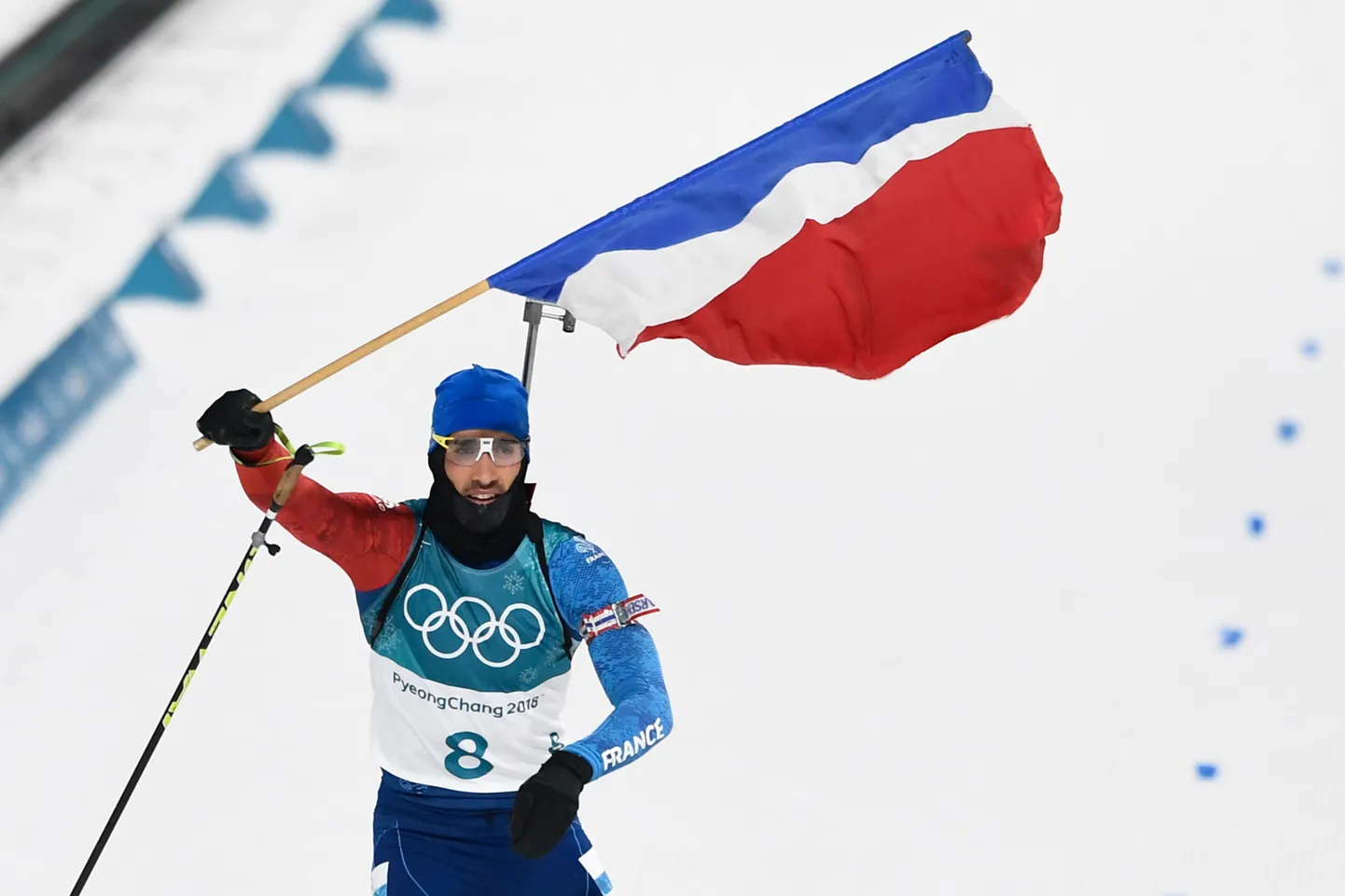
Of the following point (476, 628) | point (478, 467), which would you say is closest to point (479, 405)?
point (478, 467)

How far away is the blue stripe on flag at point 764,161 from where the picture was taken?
4176 mm

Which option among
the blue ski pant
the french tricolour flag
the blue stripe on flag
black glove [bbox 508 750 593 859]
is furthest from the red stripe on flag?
black glove [bbox 508 750 593 859]

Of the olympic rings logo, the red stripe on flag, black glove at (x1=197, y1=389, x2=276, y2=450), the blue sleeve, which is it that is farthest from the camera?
the red stripe on flag

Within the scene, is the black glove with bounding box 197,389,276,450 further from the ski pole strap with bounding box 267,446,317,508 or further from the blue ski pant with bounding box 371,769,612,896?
the blue ski pant with bounding box 371,769,612,896

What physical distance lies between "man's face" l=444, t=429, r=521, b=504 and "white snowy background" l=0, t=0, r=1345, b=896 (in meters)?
1.77

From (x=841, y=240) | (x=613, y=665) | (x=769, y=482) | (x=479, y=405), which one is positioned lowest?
(x=613, y=665)

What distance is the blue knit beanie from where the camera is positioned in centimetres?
388

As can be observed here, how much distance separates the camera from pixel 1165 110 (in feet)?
27.6

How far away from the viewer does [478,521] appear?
3.92 m

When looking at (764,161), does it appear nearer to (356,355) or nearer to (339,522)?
(356,355)

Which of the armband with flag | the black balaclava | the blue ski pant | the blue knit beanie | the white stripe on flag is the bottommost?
the blue ski pant

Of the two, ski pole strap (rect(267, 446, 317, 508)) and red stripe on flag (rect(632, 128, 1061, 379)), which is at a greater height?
red stripe on flag (rect(632, 128, 1061, 379))

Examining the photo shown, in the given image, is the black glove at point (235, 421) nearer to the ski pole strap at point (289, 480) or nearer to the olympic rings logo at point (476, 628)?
the ski pole strap at point (289, 480)

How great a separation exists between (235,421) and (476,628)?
60 cm
